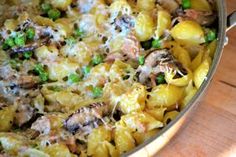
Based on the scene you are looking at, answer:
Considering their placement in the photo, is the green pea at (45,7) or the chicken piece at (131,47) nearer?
the chicken piece at (131,47)

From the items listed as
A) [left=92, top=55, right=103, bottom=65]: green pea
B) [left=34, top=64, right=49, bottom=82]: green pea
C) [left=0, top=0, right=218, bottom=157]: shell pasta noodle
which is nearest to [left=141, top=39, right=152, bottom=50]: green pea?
[left=0, top=0, right=218, bottom=157]: shell pasta noodle

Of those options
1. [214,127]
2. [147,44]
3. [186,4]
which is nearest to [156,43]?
[147,44]

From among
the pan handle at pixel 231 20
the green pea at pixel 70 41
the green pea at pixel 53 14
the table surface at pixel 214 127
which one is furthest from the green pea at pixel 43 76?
the pan handle at pixel 231 20

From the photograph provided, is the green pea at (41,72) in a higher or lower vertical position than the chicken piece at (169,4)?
lower

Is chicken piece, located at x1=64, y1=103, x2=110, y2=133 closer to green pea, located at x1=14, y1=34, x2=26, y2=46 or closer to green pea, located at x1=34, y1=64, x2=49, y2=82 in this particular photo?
green pea, located at x1=34, y1=64, x2=49, y2=82

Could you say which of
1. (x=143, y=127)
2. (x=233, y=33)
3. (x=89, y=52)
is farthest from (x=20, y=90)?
(x=233, y=33)

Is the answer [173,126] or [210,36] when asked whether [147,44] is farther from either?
[173,126]

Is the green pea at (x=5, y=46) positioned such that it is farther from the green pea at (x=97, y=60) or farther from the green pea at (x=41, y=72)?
the green pea at (x=97, y=60)
